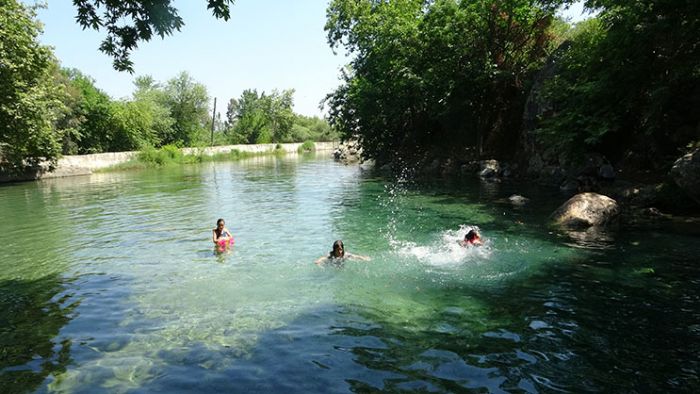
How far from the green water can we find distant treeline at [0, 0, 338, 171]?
772 inches

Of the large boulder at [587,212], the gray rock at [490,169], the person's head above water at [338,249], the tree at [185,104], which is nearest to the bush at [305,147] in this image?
the tree at [185,104]

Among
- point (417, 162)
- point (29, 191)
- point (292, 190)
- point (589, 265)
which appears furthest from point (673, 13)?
point (29, 191)

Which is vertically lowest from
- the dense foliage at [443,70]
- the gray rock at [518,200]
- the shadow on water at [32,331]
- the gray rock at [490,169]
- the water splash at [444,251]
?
the shadow on water at [32,331]

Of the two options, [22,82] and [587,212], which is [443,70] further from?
[22,82]

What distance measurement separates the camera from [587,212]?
14633 millimetres

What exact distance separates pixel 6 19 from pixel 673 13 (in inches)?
1413

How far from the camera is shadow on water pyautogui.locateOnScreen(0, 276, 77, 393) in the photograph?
6.31 metres

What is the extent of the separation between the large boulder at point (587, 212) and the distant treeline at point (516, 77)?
11.6 ft

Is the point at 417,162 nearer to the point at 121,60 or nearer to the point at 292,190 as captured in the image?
the point at 292,190

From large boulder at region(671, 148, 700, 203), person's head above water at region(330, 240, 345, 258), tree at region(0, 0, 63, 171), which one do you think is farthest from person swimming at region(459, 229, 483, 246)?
tree at region(0, 0, 63, 171)

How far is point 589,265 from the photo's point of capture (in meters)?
10.6

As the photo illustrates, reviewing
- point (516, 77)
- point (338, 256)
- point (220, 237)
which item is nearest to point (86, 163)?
point (220, 237)

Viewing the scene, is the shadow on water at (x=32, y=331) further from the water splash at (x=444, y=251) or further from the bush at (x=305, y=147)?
the bush at (x=305, y=147)

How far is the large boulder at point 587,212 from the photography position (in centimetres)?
1444
